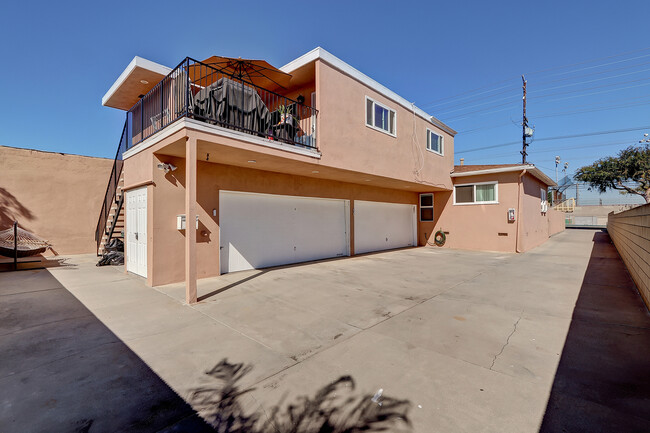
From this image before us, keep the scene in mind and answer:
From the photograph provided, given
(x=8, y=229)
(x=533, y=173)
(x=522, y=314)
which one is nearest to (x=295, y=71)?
(x=522, y=314)

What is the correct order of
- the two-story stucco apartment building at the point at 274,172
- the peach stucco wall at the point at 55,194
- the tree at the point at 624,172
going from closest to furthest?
1. the two-story stucco apartment building at the point at 274,172
2. the peach stucco wall at the point at 55,194
3. the tree at the point at 624,172

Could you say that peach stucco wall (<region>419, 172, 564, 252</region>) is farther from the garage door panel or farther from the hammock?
the hammock

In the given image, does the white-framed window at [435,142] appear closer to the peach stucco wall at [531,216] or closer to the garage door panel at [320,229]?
the peach stucco wall at [531,216]

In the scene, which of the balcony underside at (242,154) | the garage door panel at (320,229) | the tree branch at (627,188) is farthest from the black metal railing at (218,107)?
the tree branch at (627,188)

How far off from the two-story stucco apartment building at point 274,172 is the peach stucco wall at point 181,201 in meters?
0.03

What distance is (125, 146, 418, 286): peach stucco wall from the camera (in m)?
6.27

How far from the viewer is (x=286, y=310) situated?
4746 mm

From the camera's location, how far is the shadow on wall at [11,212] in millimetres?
9500

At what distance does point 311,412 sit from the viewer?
88.2 inches

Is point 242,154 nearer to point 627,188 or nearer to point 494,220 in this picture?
point 494,220

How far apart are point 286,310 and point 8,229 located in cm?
1082

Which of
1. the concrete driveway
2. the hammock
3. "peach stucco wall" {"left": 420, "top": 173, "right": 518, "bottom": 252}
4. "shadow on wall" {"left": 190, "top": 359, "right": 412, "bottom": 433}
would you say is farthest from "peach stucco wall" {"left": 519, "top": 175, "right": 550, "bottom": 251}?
the hammock

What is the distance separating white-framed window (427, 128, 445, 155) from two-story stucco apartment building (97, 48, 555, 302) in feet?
0.16

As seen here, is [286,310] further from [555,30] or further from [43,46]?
[555,30]
